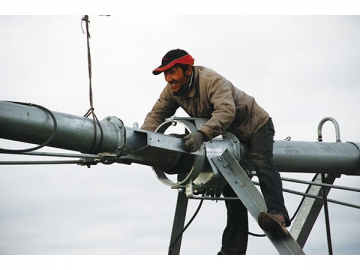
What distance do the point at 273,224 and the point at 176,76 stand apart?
2.06 m

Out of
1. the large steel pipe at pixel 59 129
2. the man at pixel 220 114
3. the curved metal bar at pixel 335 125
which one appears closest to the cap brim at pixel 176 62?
the man at pixel 220 114

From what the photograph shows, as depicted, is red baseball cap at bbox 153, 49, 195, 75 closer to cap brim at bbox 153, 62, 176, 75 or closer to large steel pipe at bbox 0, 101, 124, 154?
cap brim at bbox 153, 62, 176, 75

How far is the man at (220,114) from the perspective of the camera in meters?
9.09

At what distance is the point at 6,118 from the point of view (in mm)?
7527

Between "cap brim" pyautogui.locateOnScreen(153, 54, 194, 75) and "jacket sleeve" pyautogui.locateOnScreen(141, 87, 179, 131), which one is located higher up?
"cap brim" pyautogui.locateOnScreen(153, 54, 194, 75)

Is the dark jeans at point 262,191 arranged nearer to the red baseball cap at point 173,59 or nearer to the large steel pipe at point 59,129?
the red baseball cap at point 173,59

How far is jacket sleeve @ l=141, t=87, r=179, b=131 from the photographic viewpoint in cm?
995

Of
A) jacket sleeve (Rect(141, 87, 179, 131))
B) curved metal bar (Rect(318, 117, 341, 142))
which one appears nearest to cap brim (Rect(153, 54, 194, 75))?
jacket sleeve (Rect(141, 87, 179, 131))

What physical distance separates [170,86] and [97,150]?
1.69 meters

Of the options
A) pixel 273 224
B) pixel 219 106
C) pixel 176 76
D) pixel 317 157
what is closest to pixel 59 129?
pixel 176 76

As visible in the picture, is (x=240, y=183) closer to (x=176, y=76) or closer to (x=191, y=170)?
(x=191, y=170)

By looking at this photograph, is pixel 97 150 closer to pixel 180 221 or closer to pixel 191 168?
pixel 191 168

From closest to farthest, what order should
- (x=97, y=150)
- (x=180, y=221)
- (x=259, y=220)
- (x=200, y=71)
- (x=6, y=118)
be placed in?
(x=6, y=118), (x=97, y=150), (x=259, y=220), (x=200, y=71), (x=180, y=221)

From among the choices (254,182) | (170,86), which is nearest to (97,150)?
(170,86)
